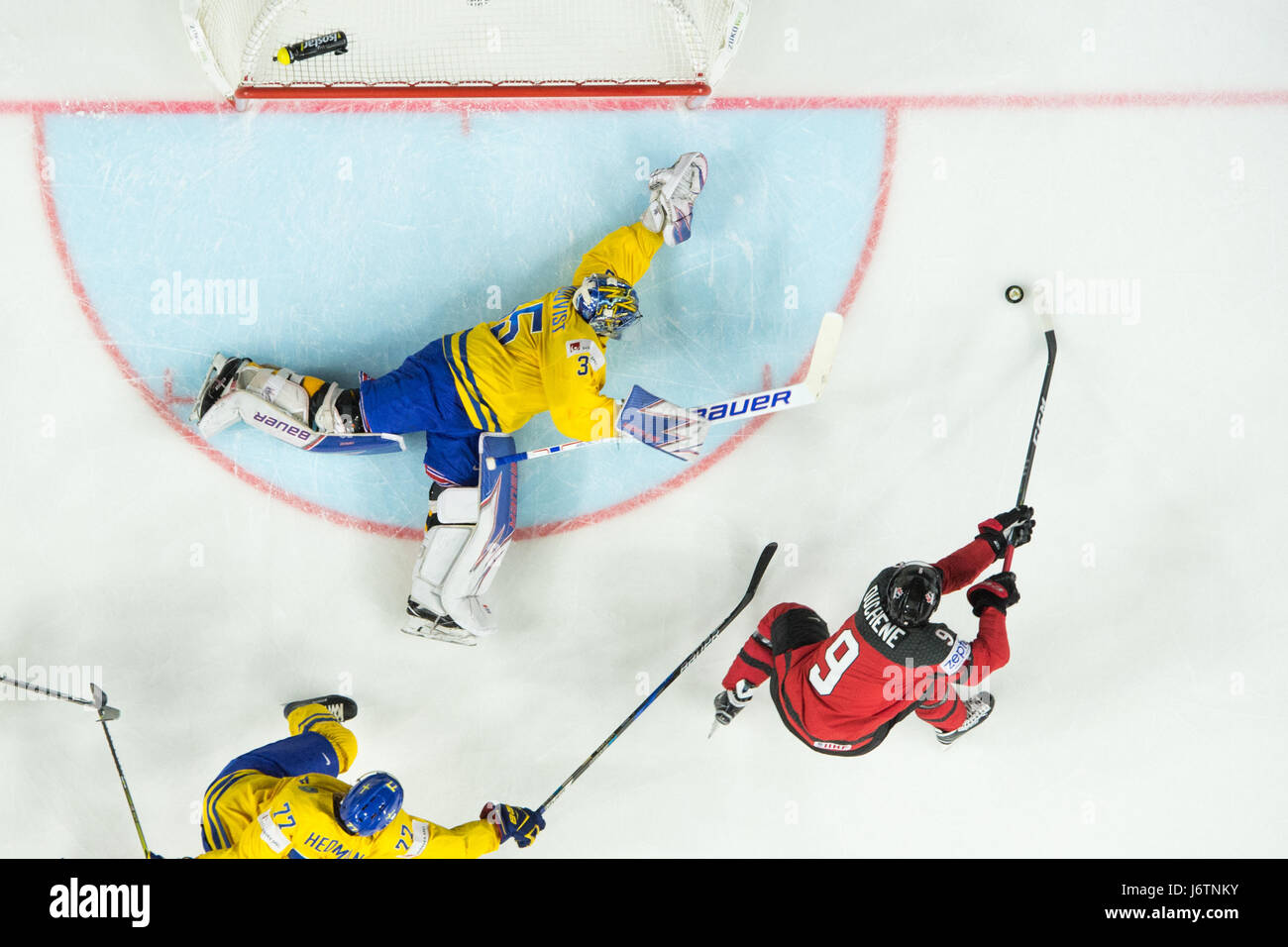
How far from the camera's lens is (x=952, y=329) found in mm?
4656

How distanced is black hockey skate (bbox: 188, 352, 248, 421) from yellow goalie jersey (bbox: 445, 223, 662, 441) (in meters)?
1.09

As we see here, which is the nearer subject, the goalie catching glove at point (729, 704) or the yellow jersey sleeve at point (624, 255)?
the yellow jersey sleeve at point (624, 255)

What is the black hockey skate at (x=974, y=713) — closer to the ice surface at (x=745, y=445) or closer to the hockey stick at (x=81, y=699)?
the ice surface at (x=745, y=445)

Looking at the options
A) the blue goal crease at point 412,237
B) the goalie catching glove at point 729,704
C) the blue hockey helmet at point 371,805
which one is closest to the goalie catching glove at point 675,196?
the blue goal crease at point 412,237

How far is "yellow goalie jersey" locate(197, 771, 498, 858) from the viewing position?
366 centimetres

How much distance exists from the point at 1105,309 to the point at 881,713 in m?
2.44

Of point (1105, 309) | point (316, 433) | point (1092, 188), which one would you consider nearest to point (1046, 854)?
point (1105, 309)

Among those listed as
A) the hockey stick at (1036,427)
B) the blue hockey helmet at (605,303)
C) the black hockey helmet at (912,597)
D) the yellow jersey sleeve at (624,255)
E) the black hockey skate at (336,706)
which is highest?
the yellow jersey sleeve at (624,255)

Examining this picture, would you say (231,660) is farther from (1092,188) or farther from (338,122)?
(1092,188)

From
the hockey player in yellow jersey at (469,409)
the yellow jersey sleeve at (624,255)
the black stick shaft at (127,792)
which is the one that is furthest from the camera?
the black stick shaft at (127,792)

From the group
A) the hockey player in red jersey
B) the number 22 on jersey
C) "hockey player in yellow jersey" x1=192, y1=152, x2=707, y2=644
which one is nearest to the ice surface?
"hockey player in yellow jersey" x1=192, y1=152, x2=707, y2=644

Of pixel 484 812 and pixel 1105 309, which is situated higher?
pixel 1105 309

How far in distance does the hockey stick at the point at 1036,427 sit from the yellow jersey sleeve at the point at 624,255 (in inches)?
78.4

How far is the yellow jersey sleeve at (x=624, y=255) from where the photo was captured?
13.6ft
